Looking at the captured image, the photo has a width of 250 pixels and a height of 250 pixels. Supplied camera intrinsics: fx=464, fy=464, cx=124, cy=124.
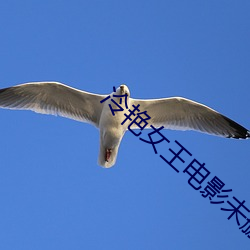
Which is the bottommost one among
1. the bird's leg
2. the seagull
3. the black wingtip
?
the black wingtip

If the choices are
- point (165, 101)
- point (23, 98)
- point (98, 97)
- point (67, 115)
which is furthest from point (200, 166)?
point (23, 98)

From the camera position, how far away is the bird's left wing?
6.56 meters

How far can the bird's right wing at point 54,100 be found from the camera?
638 cm

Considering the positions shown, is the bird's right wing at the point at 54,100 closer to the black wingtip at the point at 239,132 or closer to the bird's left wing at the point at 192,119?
the bird's left wing at the point at 192,119

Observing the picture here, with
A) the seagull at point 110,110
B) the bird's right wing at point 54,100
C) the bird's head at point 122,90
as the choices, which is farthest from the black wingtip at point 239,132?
the bird's right wing at point 54,100

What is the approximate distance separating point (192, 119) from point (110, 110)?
4.38 feet

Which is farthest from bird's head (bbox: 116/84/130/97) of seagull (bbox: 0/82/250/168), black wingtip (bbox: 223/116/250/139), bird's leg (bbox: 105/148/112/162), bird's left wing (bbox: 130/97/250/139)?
black wingtip (bbox: 223/116/250/139)

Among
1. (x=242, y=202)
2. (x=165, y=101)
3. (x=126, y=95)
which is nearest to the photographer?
(x=242, y=202)

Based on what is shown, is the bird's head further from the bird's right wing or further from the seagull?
the bird's right wing

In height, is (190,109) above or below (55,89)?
below

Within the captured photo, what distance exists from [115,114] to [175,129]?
1123 mm

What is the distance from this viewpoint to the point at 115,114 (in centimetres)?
608

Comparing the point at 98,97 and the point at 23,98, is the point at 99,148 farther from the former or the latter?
the point at 23,98

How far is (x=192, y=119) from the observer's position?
22.1 ft
